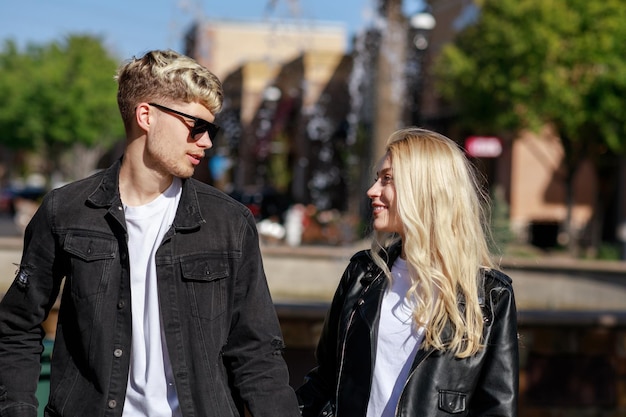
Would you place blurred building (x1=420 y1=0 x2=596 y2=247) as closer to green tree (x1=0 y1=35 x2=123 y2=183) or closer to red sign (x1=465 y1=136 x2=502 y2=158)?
red sign (x1=465 y1=136 x2=502 y2=158)

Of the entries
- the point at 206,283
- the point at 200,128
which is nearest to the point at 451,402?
the point at 206,283

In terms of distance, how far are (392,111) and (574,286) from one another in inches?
235

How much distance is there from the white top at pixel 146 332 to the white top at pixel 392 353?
66 centimetres

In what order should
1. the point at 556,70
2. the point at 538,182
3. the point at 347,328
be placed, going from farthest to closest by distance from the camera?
the point at 538,182
the point at 556,70
the point at 347,328

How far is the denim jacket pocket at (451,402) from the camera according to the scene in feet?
10.3

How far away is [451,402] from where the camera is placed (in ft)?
10.3

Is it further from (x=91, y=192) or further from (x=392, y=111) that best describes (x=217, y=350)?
(x=392, y=111)

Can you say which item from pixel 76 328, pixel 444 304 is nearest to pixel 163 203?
pixel 76 328

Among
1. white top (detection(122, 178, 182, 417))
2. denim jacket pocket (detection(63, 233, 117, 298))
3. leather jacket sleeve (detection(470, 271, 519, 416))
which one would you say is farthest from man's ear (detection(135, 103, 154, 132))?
leather jacket sleeve (detection(470, 271, 519, 416))

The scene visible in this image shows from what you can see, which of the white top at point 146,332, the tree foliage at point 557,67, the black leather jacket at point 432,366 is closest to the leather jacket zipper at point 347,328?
the black leather jacket at point 432,366

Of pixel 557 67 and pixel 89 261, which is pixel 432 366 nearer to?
pixel 89 261

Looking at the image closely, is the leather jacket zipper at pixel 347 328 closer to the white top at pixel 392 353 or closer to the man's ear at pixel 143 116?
the white top at pixel 392 353

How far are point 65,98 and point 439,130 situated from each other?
2584cm

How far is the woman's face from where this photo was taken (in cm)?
336
